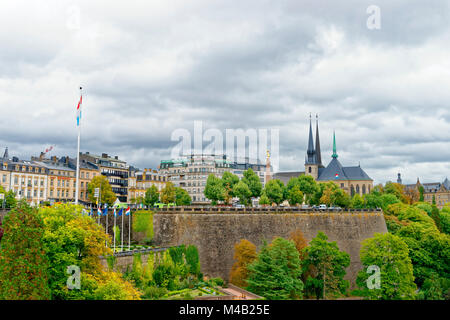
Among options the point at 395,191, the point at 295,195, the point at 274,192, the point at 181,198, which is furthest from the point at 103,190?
the point at 395,191

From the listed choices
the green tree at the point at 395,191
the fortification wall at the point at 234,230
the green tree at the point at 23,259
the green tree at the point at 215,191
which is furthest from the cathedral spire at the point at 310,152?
the green tree at the point at 23,259

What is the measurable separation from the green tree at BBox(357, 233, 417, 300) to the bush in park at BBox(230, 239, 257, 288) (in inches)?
532

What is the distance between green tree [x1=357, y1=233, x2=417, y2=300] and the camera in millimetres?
49156

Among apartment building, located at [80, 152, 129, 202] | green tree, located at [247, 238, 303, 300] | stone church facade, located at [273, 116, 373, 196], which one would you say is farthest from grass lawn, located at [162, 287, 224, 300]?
stone church facade, located at [273, 116, 373, 196]

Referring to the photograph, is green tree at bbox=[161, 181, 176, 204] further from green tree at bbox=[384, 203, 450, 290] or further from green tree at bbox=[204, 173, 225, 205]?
green tree at bbox=[384, 203, 450, 290]

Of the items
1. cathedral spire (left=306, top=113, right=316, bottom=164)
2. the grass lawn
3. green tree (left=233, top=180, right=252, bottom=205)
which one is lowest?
the grass lawn

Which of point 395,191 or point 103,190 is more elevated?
point 395,191

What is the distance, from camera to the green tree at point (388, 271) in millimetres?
49156

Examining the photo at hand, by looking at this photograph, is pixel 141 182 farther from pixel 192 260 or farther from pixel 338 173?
pixel 338 173

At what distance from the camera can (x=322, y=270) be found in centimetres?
5506

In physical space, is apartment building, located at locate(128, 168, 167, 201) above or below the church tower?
below

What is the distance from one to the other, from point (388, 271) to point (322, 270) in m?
8.08

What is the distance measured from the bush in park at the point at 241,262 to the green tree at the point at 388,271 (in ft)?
44.3

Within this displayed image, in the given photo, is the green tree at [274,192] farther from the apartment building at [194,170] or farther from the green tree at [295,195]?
the apartment building at [194,170]
